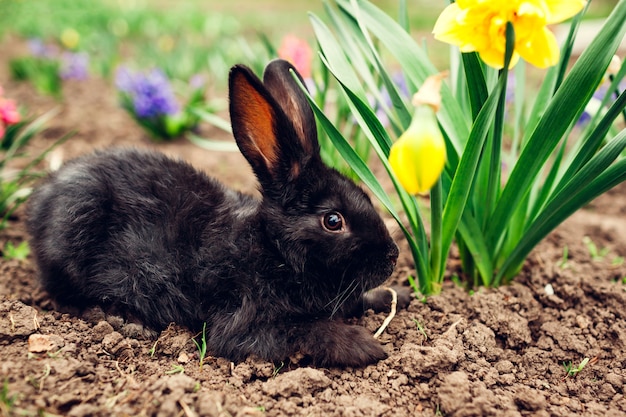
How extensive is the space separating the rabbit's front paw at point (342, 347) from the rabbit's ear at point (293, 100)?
0.76 m

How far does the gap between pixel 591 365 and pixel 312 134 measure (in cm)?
149

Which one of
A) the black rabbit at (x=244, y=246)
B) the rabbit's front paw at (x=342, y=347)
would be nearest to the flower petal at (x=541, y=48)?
the black rabbit at (x=244, y=246)

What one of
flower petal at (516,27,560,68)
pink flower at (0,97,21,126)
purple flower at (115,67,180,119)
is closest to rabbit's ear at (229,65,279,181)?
flower petal at (516,27,560,68)

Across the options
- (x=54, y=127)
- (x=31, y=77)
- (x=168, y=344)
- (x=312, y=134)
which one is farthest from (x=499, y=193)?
(x=31, y=77)

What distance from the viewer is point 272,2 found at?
14.7 m

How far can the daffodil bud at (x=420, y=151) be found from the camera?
5.22 feet

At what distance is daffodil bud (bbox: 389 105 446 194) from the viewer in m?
1.59

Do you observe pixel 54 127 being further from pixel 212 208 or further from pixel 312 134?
pixel 312 134

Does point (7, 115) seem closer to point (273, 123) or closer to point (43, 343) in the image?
point (43, 343)

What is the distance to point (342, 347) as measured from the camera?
2.30 metres

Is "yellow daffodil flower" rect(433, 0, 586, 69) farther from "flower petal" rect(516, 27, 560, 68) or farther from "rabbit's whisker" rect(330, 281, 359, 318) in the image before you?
"rabbit's whisker" rect(330, 281, 359, 318)

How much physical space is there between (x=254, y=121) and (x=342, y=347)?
3.21ft

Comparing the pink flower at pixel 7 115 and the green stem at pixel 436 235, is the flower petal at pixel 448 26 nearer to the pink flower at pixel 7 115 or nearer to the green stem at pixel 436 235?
the green stem at pixel 436 235

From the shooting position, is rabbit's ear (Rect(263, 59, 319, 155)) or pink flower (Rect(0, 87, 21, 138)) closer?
rabbit's ear (Rect(263, 59, 319, 155))
